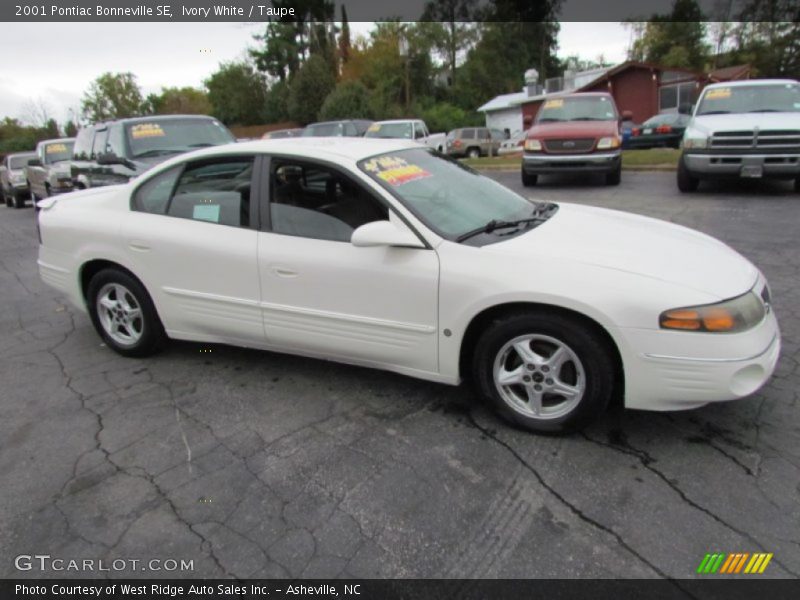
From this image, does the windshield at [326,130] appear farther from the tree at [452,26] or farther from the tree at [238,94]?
the tree at [452,26]

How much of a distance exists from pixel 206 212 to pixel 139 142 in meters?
5.80

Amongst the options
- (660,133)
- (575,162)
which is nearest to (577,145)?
(575,162)

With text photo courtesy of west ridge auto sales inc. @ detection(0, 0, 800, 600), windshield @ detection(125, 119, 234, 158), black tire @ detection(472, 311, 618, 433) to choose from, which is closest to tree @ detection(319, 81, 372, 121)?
windshield @ detection(125, 119, 234, 158)

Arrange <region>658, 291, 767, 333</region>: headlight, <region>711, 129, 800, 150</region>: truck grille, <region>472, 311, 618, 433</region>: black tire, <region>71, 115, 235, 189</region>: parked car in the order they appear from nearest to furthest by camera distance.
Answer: <region>658, 291, 767, 333</region>: headlight → <region>472, 311, 618, 433</region>: black tire → <region>71, 115, 235, 189</region>: parked car → <region>711, 129, 800, 150</region>: truck grille

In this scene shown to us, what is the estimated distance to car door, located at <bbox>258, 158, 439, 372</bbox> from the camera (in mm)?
3131

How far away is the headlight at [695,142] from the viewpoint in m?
9.12

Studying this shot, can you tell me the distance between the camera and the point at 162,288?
3.94m

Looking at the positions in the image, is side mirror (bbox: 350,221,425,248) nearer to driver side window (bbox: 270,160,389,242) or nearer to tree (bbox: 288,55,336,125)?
driver side window (bbox: 270,160,389,242)

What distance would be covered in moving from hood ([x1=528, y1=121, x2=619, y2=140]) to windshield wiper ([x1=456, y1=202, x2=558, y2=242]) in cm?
776

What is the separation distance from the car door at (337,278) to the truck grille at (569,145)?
8.52 meters

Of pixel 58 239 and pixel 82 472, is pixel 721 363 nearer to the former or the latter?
pixel 82 472

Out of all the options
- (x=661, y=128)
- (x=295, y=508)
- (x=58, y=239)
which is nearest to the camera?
(x=295, y=508)

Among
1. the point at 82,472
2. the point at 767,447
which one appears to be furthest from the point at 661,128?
A: the point at 82,472
